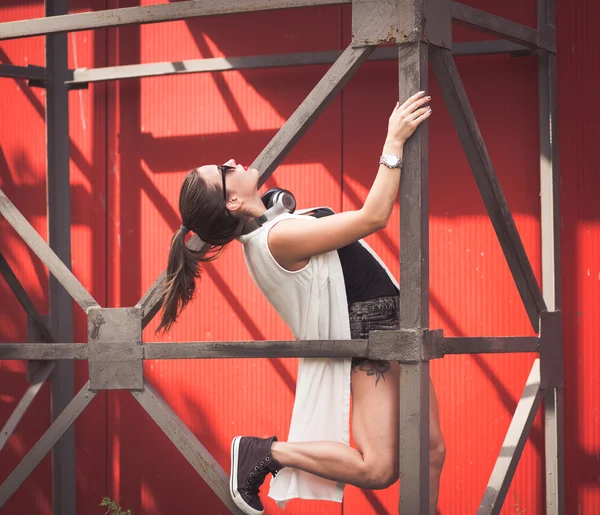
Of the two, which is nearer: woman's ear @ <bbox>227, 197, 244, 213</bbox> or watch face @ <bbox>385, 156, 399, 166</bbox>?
watch face @ <bbox>385, 156, 399, 166</bbox>

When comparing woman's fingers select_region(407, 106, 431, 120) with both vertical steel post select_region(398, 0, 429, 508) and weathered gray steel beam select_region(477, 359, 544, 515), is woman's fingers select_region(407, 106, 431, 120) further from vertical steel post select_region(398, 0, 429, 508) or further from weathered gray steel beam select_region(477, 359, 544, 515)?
weathered gray steel beam select_region(477, 359, 544, 515)

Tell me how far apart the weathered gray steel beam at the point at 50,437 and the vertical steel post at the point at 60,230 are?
128cm

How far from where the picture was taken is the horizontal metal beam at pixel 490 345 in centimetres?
474

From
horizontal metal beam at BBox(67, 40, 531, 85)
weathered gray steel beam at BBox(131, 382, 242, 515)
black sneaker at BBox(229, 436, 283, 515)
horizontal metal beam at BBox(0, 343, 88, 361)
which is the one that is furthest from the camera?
horizontal metal beam at BBox(67, 40, 531, 85)

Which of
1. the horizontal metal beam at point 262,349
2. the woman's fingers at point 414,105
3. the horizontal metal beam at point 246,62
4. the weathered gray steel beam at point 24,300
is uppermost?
the horizontal metal beam at point 246,62

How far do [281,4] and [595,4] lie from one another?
2.12m

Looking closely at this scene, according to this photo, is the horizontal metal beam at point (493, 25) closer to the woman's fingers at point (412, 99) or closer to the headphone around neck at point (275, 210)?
the woman's fingers at point (412, 99)

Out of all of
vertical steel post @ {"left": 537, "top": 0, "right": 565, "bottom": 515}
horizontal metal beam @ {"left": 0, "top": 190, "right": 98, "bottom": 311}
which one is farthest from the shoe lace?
vertical steel post @ {"left": 537, "top": 0, "right": 565, "bottom": 515}

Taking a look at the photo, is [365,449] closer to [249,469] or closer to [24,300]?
[249,469]

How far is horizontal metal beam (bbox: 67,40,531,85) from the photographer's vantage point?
5875 millimetres

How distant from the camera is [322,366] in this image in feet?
15.1

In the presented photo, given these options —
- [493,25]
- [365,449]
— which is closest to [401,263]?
[365,449]

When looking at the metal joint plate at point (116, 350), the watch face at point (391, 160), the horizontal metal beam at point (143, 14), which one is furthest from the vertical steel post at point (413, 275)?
the metal joint plate at point (116, 350)

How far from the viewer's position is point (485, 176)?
489cm
